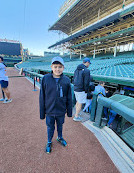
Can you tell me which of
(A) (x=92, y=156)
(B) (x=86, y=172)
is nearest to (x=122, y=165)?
(A) (x=92, y=156)

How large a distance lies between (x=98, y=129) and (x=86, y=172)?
0.98 metres

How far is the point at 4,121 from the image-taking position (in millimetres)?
2438

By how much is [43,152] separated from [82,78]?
1.83 metres

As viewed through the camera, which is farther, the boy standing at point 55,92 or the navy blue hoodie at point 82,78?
the navy blue hoodie at point 82,78

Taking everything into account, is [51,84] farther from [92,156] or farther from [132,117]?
[92,156]

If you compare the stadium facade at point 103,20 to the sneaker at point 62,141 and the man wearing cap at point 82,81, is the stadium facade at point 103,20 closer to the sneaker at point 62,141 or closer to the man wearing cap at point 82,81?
the man wearing cap at point 82,81

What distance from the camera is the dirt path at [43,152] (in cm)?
136

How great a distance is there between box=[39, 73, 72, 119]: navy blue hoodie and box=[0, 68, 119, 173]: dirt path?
0.75m

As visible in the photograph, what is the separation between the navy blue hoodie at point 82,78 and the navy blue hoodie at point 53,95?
32.7 inches

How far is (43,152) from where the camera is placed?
160 centimetres

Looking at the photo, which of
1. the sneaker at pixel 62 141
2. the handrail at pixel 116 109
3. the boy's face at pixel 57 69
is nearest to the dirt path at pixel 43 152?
the sneaker at pixel 62 141

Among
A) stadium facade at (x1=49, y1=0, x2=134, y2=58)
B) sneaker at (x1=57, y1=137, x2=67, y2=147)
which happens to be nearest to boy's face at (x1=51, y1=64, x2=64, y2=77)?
sneaker at (x1=57, y1=137, x2=67, y2=147)

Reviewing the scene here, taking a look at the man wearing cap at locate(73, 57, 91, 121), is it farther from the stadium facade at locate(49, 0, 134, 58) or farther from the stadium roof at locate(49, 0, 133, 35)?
the stadium roof at locate(49, 0, 133, 35)

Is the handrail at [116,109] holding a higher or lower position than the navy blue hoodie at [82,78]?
lower
